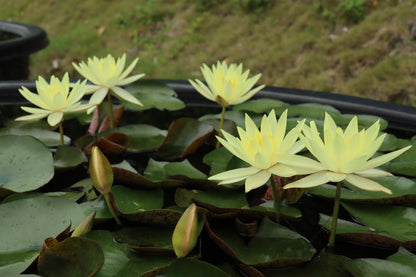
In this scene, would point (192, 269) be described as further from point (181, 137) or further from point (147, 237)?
point (181, 137)

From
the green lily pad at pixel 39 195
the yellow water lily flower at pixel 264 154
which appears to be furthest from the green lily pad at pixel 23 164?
the yellow water lily flower at pixel 264 154

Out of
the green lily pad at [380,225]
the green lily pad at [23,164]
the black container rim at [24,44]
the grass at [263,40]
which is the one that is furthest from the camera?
the grass at [263,40]

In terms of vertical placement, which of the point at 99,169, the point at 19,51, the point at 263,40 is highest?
the point at 99,169

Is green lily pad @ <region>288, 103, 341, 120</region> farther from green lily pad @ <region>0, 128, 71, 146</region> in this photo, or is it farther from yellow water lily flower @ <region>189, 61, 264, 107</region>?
green lily pad @ <region>0, 128, 71, 146</region>

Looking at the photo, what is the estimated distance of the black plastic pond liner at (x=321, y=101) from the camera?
973 mm

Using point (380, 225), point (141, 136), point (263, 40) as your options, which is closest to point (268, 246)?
point (380, 225)

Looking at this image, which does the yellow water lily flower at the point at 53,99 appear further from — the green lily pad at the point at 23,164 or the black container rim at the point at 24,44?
the black container rim at the point at 24,44

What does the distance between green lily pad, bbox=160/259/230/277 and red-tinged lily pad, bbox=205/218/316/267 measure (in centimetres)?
5

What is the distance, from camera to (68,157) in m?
0.74

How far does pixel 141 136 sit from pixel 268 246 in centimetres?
41

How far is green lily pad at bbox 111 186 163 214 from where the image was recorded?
615 millimetres

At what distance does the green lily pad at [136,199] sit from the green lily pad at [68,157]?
10 centimetres

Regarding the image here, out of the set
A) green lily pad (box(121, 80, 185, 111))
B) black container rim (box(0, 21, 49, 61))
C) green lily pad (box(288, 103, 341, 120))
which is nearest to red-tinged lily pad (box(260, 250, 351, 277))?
green lily pad (box(288, 103, 341, 120))

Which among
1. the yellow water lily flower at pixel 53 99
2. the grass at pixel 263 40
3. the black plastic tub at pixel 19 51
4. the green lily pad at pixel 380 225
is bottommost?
the grass at pixel 263 40
